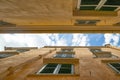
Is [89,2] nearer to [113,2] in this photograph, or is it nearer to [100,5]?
[100,5]

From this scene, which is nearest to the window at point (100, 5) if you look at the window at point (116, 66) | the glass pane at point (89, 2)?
the glass pane at point (89, 2)

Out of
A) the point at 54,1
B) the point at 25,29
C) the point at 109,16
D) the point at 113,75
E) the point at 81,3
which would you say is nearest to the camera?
the point at 54,1

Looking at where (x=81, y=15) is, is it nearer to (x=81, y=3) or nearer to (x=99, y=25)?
(x=81, y=3)

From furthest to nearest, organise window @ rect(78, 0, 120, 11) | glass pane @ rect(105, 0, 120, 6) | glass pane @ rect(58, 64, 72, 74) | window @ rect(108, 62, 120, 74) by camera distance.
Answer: window @ rect(108, 62, 120, 74), glass pane @ rect(58, 64, 72, 74), window @ rect(78, 0, 120, 11), glass pane @ rect(105, 0, 120, 6)

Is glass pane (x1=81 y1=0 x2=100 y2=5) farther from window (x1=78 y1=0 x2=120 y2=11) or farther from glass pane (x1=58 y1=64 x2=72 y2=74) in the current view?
glass pane (x1=58 y1=64 x2=72 y2=74)

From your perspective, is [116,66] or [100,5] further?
[116,66]

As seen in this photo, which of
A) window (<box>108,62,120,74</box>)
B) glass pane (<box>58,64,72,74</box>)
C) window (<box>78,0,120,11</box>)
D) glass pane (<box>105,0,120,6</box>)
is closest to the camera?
glass pane (<box>105,0,120,6</box>)

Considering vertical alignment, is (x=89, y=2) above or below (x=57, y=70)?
above

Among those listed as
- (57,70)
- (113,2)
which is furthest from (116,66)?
(113,2)

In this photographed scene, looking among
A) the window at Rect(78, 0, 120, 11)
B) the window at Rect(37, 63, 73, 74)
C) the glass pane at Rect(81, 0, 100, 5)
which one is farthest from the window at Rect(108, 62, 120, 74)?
the glass pane at Rect(81, 0, 100, 5)

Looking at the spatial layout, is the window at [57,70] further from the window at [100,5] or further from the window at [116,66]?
the window at [100,5]

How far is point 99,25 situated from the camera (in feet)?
51.4

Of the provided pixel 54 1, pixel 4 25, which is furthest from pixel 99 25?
pixel 54 1

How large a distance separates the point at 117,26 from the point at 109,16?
170 inches
